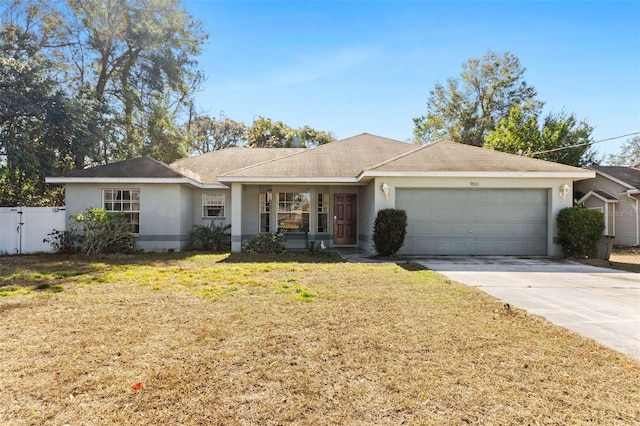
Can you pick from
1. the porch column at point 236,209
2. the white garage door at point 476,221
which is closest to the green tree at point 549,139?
the white garage door at point 476,221

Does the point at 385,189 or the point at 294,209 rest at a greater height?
the point at 385,189

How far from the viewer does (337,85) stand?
16.5 m

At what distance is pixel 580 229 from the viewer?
10312 millimetres

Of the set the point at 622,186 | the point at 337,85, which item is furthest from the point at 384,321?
the point at 622,186

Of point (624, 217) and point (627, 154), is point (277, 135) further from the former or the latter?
point (627, 154)

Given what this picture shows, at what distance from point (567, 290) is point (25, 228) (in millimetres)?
16303

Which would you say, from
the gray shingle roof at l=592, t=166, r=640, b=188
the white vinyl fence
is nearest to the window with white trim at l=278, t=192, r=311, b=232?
the white vinyl fence

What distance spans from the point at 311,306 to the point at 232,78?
15759 mm

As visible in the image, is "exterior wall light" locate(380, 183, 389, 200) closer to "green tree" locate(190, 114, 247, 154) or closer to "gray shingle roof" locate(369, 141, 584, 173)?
"gray shingle roof" locate(369, 141, 584, 173)

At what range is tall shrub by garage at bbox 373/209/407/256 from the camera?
1048cm

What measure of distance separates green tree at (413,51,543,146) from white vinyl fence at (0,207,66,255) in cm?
3025

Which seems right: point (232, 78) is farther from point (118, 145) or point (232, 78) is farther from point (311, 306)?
point (311, 306)

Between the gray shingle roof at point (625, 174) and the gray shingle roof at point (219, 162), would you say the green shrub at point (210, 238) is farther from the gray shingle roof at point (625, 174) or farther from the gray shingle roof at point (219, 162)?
the gray shingle roof at point (625, 174)

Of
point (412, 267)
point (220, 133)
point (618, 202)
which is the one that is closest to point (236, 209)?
point (412, 267)
